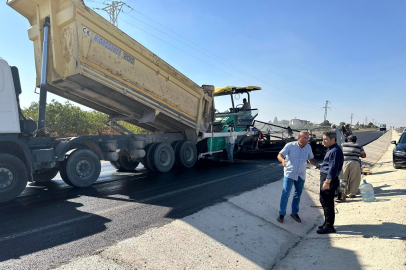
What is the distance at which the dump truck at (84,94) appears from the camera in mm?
5523

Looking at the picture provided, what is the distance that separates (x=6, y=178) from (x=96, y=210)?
6.41ft

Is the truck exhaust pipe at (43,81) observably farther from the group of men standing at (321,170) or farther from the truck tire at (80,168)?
the group of men standing at (321,170)

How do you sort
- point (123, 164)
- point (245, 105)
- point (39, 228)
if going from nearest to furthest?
1. point (39, 228)
2. point (123, 164)
3. point (245, 105)

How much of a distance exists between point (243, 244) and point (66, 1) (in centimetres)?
584

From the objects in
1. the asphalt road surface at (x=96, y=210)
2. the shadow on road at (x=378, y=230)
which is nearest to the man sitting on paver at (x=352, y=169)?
the asphalt road surface at (x=96, y=210)

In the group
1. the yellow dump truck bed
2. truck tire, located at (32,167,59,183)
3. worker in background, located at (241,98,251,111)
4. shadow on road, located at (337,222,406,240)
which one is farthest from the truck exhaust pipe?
worker in background, located at (241,98,251,111)

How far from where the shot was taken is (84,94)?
23.6 feet

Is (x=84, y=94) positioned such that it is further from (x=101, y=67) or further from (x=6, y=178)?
(x=6, y=178)

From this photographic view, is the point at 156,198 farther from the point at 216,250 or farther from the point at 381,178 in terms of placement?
the point at 381,178

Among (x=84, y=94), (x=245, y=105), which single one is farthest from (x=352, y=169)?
(x=84, y=94)

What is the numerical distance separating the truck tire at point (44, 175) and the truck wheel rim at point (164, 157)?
2.94 metres

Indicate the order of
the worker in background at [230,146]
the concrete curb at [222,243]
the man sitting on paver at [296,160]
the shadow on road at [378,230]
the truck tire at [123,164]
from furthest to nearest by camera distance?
the worker in background at [230,146] < the truck tire at [123,164] < the man sitting on paver at [296,160] < the shadow on road at [378,230] < the concrete curb at [222,243]

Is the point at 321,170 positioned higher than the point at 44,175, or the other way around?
the point at 321,170

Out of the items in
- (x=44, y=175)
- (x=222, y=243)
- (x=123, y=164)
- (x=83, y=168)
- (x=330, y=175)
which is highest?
(x=330, y=175)
